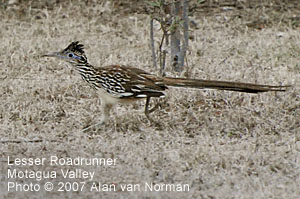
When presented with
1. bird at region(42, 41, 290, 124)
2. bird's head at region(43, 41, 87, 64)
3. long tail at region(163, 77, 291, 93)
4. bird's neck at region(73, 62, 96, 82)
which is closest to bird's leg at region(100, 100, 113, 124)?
bird at region(42, 41, 290, 124)

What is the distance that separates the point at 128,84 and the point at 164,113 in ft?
2.83

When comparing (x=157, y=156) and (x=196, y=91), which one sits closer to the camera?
(x=157, y=156)

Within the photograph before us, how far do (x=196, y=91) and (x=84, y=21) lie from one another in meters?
3.78

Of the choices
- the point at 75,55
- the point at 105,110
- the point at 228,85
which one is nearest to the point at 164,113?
the point at 105,110

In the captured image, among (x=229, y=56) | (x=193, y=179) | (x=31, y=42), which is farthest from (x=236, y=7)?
(x=193, y=179)

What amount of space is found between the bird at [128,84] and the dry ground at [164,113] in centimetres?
36

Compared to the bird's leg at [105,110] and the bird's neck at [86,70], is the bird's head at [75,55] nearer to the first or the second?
the bird's neck at [86,70]

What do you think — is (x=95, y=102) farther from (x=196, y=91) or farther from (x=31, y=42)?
(x=31, y=42)

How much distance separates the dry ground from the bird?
0.36m

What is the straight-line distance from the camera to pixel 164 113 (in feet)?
23.7

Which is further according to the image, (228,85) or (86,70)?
(86,70)

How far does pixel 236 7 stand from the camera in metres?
11.2

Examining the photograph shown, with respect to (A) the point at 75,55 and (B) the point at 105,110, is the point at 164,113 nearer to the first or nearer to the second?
(B) the point at 105,110

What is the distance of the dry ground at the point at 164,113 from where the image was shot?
556 cm
